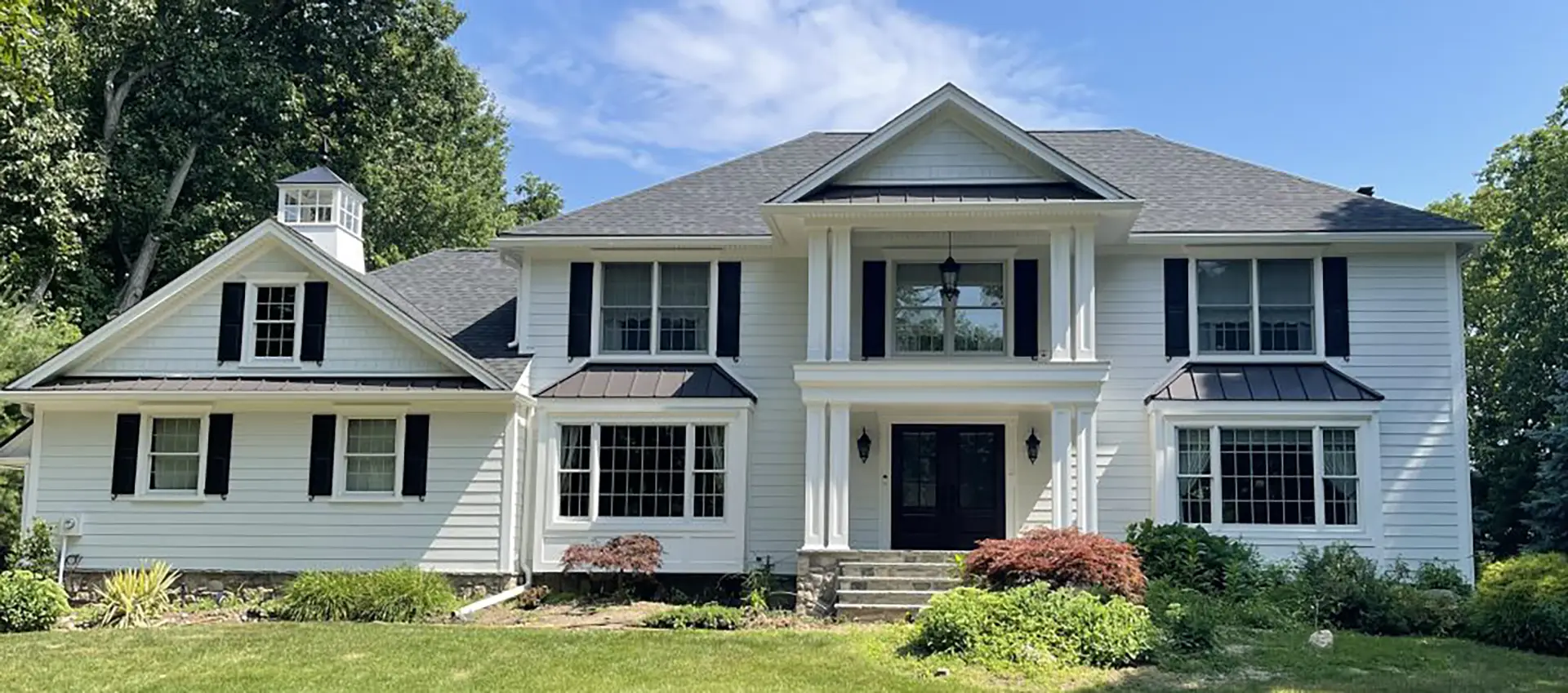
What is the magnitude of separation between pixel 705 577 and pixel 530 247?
5.44 meters

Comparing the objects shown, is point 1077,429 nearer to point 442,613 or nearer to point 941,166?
point 941,166

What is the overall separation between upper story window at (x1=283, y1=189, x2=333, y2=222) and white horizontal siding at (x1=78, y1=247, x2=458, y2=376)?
2.92 meters

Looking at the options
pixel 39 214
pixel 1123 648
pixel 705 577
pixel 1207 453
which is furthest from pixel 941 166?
pixel 39 214

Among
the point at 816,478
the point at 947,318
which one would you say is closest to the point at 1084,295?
the point at 947,318

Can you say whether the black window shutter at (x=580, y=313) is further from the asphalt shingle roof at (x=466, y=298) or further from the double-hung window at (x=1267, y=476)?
the double-hung window at (x=1267, y=476)

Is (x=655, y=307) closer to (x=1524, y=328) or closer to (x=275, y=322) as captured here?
(x=275, y=322)

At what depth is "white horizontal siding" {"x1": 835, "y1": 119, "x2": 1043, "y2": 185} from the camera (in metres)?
15.8

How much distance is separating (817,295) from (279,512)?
26.7 ft

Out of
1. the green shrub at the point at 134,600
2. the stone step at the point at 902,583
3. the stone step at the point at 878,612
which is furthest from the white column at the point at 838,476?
the green shrub at the point at 134,600

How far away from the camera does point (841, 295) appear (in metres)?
15.5

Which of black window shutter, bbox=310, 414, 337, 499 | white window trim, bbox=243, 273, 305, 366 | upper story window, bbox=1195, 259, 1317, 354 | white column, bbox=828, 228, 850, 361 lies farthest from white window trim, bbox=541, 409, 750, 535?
upper story window, bbox=1195, 259, 1317, 354

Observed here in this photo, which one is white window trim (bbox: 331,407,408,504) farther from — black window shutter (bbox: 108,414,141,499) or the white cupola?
the white cupola

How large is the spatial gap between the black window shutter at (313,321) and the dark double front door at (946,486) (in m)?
8.37

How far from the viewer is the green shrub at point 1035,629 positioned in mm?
10422
